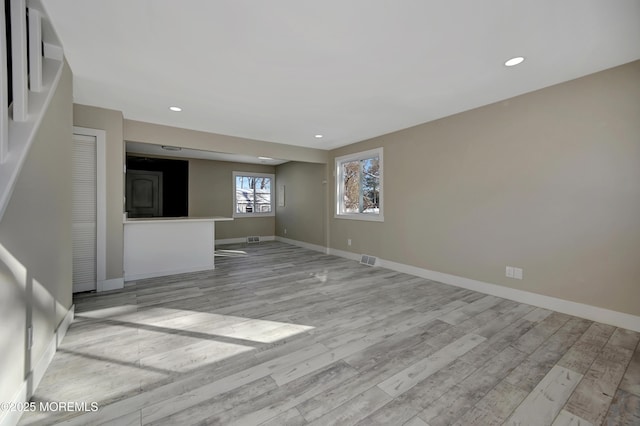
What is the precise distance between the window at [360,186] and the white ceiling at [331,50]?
5.51 ft

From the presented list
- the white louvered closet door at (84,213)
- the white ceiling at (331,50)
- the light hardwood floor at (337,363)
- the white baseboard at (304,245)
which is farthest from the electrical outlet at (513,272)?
the white louvered closet door at (84,213)

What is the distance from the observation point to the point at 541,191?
3010mm

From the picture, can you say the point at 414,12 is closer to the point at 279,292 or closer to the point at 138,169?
the point at 279,292

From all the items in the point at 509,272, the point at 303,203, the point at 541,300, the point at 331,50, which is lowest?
the point at 541,300

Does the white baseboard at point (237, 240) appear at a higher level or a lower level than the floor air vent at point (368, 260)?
higher

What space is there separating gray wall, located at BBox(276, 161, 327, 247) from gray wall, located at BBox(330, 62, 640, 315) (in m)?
2.59

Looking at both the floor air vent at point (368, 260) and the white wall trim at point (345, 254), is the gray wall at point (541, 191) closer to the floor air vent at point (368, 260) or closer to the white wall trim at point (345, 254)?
the floor air vent at point (368, 260)

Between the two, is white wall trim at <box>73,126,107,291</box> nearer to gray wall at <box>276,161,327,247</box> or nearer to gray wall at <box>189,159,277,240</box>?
gray wall at <box>189,159,277,240</box>

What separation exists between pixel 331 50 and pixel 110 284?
13.2ft

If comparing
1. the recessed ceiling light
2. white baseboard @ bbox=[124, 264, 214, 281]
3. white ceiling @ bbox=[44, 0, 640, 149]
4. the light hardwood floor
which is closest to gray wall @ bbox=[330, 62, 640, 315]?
white ceiling @ bbox=[44, 0, 640, 149]

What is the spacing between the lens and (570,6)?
175cm

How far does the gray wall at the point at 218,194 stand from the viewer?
732cm

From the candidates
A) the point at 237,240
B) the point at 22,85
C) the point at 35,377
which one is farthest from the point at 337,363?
the point at 237,240

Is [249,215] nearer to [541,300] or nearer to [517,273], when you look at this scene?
[517,273]
